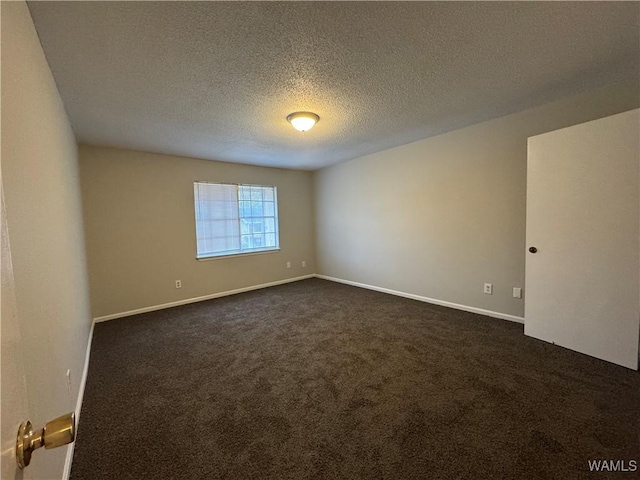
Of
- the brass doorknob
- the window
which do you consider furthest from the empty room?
the window

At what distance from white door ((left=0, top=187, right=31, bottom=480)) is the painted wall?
0.98 feet

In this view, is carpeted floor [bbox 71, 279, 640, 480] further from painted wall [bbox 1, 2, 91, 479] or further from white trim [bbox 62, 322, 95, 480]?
painted wall [bbox 1, 2, 91, 479]

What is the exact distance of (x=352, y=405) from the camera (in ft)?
6.27

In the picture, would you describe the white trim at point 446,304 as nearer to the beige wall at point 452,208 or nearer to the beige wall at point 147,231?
the beige wall at point 452,208

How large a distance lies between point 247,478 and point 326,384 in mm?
864

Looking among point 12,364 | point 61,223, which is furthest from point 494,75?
point 61,223

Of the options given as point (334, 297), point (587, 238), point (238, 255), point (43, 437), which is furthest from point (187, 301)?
point (587, 238)

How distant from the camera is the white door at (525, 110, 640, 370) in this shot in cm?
218

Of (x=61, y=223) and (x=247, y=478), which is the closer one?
(x=247, y=478)

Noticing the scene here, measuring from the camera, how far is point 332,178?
5.46 metres

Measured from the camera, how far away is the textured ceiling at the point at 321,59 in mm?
1500

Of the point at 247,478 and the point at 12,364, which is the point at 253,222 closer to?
the point at 247,478

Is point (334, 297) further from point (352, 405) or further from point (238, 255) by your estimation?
point (352, 405)

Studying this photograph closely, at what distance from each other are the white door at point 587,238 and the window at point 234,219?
403 centimetres
